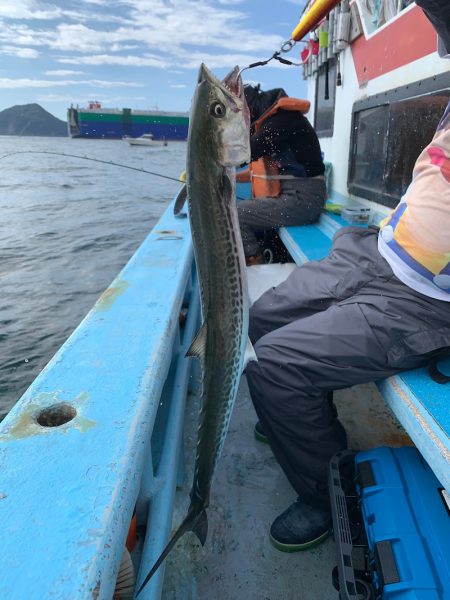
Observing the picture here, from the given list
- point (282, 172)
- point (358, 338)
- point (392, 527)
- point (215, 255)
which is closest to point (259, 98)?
point (282, 172)

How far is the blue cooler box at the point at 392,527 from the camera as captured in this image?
1.48 metres

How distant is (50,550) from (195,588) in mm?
1128

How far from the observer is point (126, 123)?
6794cm

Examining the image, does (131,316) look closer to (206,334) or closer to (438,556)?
(206,334)

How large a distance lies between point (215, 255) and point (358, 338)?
28.5 inches

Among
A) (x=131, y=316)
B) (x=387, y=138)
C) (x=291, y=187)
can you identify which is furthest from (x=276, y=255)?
(x=131, y=316)

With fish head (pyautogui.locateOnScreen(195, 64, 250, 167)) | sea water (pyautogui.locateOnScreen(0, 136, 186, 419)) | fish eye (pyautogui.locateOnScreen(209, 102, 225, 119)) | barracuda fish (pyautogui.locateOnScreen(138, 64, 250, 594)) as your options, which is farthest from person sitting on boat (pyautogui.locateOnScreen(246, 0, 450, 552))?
sea water (pyautogui.locateOnScreen(0, 136, 186, 419))

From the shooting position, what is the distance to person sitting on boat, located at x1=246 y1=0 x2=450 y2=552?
5.88 feet

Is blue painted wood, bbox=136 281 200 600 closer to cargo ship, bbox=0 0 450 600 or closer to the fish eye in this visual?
cargo ship, bbox=0 0 450 600

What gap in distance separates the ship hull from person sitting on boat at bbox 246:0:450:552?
6776cm

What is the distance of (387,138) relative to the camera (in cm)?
447

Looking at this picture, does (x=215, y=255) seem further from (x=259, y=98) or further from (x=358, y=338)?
(x=259, y=98)

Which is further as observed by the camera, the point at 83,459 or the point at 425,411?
the point at 425,411

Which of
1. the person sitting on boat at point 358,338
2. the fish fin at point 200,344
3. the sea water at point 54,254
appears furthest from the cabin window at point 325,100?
the fish fin at point 200,344
